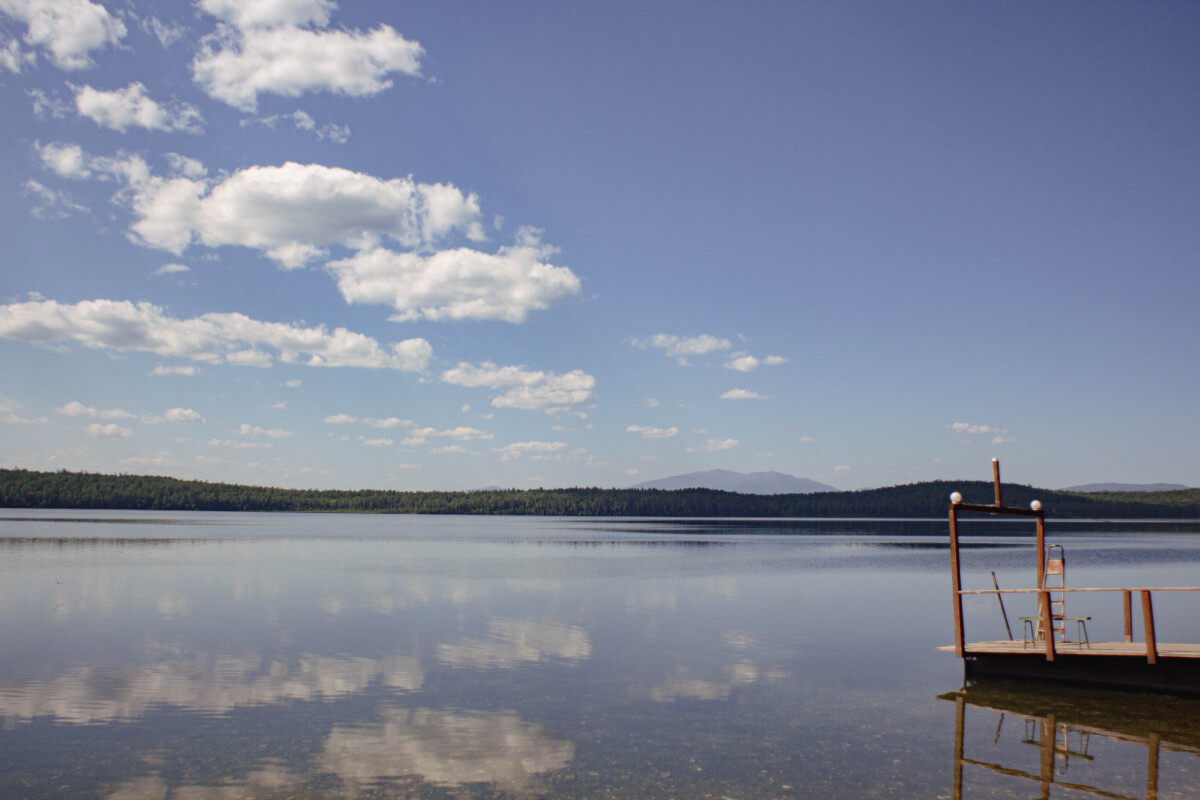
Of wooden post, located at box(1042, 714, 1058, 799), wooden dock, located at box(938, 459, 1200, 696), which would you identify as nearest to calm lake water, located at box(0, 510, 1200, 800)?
wooden post, located at box(1042, 714, 1058, 799)

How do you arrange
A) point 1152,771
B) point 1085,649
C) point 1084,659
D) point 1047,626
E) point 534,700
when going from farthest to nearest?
point 1085,649 → point 1047,626 → point 1084,659 → point 534,700 → point 1152,771

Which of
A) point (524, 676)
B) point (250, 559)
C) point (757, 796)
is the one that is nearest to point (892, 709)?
point (757, 796)

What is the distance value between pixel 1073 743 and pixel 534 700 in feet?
35.8

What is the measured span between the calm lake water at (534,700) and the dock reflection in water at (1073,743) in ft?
0.26

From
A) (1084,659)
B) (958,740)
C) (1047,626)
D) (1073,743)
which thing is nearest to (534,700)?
(958,740)

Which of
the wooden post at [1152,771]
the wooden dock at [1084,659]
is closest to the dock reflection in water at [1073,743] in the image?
the wooden post at [1152,771]

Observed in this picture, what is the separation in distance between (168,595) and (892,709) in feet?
102

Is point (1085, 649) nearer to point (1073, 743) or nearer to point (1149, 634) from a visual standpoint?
point (1149, 634)

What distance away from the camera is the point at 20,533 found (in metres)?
75.5

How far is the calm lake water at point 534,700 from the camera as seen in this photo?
12781mm

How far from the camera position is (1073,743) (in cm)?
1514

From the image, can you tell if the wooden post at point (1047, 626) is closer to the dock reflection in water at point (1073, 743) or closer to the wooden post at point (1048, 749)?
the dock reflection in water at point (1073, 743)

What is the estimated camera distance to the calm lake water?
1278cm

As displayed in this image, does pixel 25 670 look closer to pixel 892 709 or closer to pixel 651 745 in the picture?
pixel 651 745
